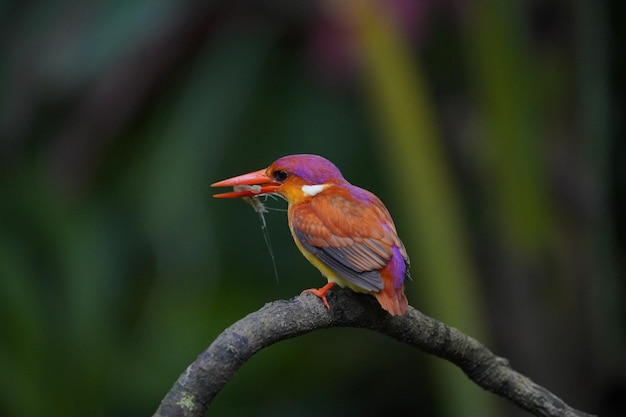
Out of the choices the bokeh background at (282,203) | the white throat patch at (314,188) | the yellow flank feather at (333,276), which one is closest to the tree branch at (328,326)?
the yellow flank feather at (333,276)

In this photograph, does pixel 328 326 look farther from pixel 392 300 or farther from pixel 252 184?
pixel 252 184

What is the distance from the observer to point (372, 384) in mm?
3992

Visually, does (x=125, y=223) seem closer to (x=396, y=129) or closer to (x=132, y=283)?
(x=132, y=283)

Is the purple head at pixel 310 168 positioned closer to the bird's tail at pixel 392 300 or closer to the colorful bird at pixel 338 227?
the colorful bird at pixel 338 227

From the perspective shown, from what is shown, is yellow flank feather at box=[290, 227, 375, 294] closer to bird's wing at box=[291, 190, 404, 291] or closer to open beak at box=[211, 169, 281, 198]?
bird's wing at box=[291, 190, 404, 291]

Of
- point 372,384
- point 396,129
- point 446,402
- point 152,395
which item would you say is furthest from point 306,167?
point 372,384

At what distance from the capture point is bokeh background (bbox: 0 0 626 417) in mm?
2797

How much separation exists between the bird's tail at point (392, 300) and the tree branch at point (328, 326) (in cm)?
3

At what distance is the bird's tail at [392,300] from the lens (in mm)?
1523

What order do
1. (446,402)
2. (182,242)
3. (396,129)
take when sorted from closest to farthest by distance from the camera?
(396,129) → (446,402) → (182,242)

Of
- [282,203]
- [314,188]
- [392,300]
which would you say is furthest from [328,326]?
[282,203]

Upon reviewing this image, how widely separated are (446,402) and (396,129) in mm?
846

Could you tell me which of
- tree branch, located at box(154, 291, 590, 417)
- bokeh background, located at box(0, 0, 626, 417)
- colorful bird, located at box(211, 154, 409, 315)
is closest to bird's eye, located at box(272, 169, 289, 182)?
colorful bird, located at box(211, 154, 409, 315)

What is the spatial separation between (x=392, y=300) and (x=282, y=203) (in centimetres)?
200
